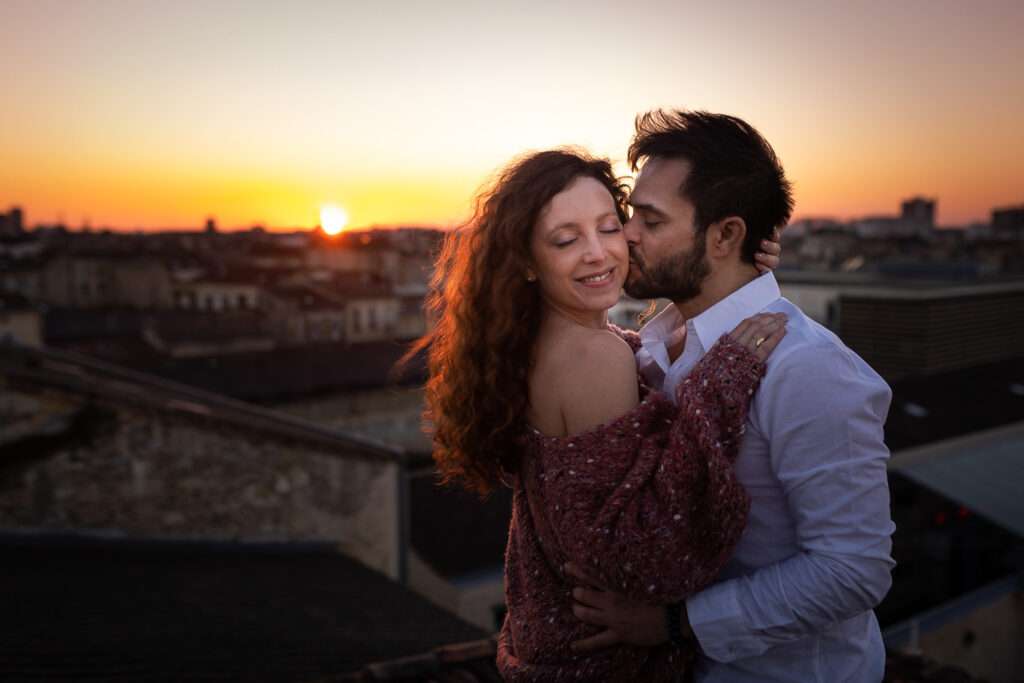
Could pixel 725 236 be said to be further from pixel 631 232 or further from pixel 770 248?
pixel 631 232

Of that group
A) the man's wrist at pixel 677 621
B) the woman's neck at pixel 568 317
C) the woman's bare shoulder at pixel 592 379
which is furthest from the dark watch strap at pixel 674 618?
the woman's neck at pixel 568 317

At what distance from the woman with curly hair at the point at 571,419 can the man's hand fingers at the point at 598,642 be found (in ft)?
0.11

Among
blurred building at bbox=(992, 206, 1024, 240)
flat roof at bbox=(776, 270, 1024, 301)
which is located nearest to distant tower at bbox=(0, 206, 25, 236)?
flat roof at bbox=(776, 270, 1024, 301)

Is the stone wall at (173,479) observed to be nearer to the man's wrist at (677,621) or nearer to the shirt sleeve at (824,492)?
the man's wrist at (677,621)

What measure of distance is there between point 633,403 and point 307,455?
25.5 ft

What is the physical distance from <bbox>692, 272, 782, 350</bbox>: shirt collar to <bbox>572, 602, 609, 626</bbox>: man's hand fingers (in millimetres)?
757

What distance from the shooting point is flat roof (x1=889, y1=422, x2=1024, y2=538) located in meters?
14.7

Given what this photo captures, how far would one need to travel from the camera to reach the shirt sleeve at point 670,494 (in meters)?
2.05

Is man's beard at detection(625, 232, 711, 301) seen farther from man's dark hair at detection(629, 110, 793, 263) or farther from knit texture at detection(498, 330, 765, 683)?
knit texture at detection(498, 330, 765, 683)

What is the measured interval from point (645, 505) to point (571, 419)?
0.33 metres

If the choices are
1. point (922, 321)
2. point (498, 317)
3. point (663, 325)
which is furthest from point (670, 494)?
point (922, 321)

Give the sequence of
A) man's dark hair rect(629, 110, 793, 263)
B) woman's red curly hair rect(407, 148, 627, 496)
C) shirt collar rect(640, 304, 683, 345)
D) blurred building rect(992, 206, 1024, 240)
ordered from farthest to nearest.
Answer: blurred building rect(992, 206, 1024, 240) → shirt collar rect(640, 304, 683, 345) → woman's red curly hair rect(407, 148, 627, 496) → man's dark hair rect(629, 110, 793, 263)

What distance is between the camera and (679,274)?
2412mm

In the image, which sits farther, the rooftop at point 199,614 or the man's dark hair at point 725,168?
the rooftop at point 199,614
